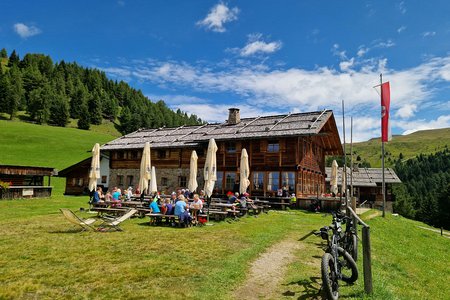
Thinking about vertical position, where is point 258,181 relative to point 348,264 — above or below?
above

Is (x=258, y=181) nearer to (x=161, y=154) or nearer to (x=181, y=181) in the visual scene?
(x=181, y=181)

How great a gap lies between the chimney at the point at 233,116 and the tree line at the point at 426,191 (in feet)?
130

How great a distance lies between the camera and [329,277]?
5336 millimetres

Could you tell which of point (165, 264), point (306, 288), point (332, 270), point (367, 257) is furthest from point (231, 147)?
point (332, 270)

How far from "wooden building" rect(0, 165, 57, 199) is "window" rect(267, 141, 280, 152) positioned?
18.0m

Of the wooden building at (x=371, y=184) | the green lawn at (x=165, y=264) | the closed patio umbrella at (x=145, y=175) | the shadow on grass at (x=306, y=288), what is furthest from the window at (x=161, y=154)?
the wooden building at (x=371, y=184)

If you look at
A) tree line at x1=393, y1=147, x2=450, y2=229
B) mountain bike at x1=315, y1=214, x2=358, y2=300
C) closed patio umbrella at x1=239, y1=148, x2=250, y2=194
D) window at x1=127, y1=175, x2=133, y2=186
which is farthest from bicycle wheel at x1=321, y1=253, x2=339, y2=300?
tree line at x1=393, y1=147, x2=450, y2=229

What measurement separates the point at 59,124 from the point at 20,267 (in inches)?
3498

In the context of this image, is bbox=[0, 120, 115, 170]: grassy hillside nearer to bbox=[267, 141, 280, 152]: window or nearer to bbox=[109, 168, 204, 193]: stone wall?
bbox=[109, 168, 204, 193]: stone wall

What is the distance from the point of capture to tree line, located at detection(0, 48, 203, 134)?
8286 cm

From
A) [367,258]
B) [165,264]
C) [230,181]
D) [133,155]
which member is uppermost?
[133,155]

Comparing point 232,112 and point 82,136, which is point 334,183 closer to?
point 232,112

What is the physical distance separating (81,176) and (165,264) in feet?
104

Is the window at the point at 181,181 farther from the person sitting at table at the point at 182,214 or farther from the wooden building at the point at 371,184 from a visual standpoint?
the wooden building at the point at 371,184
